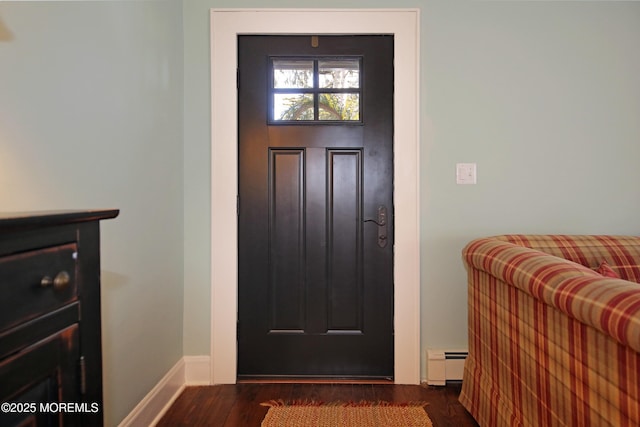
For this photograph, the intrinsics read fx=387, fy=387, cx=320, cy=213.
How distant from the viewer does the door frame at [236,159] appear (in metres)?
2.13

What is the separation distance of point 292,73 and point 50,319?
6.01 ft

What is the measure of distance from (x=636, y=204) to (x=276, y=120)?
6.75 ft

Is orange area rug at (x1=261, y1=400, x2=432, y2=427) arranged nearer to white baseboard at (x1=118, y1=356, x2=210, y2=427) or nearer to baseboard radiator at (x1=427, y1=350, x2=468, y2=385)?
baseboard radiator at (x1=427, y1=350, x2=468, y2=385)

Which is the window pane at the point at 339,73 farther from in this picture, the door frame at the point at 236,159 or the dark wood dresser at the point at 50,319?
the dark wood dresser at the point at 50,319

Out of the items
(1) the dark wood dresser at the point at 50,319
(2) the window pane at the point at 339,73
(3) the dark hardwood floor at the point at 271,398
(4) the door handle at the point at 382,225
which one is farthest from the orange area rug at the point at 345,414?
(2) the window pane at the point at 339,73

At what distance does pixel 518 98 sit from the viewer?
84.3 inches

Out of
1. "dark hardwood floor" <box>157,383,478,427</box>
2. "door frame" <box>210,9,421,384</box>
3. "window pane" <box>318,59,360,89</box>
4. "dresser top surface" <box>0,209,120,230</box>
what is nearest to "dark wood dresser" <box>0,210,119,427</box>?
"dresser top surface" <box>0,209,120,230</box>

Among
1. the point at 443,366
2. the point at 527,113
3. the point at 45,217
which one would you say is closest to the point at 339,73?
the point at 527,113

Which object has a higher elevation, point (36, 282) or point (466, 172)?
point (466, 172)

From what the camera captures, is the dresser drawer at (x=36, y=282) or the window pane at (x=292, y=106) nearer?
the dresser drawer at (x=36, y=282)

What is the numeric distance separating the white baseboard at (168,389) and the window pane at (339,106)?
153 cm

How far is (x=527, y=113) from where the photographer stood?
2143 mm

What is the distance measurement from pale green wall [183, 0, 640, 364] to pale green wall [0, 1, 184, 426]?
0.71 meters

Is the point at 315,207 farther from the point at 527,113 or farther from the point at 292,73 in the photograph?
the point at 527,113
